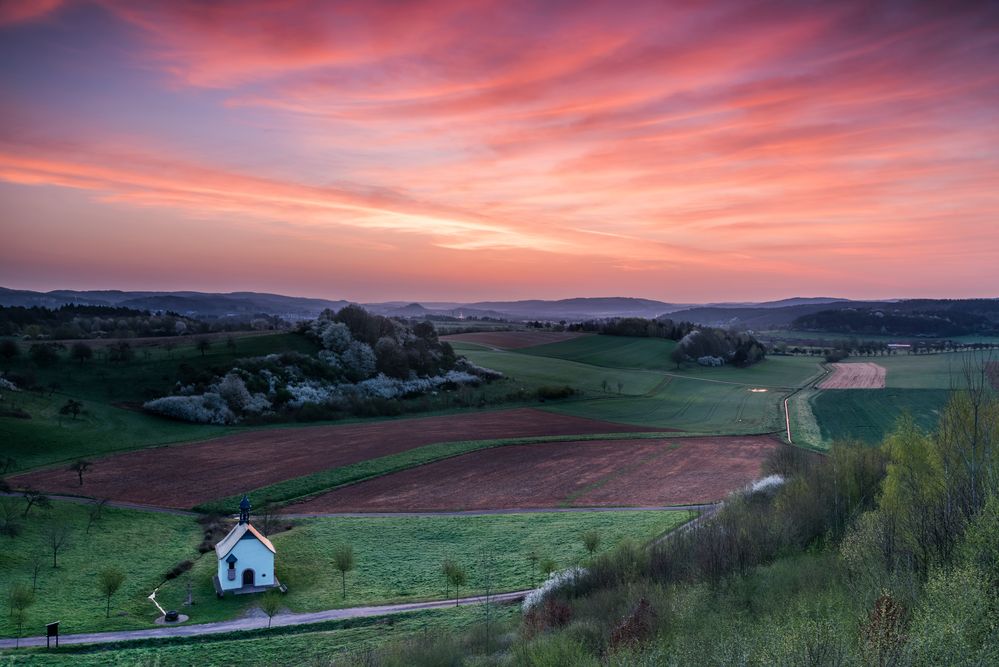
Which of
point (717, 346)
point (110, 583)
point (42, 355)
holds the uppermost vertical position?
point (42, 355)

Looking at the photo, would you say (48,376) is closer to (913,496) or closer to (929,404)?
(913,496)

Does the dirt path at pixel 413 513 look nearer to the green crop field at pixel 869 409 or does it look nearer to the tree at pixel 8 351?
the green crop field at pixel 869 409

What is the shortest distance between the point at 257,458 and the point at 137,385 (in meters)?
25.5

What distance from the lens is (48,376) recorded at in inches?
2603

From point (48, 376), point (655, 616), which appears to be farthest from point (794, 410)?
point (48, 376)

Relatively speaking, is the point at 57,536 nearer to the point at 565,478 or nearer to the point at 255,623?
the point at 255,623

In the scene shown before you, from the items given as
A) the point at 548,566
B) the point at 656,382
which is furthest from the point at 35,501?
the point at 656,382

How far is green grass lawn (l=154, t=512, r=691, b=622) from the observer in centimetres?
2919

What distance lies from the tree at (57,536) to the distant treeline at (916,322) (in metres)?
181

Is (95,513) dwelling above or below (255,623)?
above

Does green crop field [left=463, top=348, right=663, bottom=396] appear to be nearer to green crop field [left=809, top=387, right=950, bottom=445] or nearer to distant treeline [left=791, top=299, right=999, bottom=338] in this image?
green crop field [left=809, top=387, right=950, bottom=445]

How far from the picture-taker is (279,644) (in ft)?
77.8

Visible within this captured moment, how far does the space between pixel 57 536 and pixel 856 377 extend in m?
102

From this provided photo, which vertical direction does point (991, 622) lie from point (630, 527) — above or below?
above
